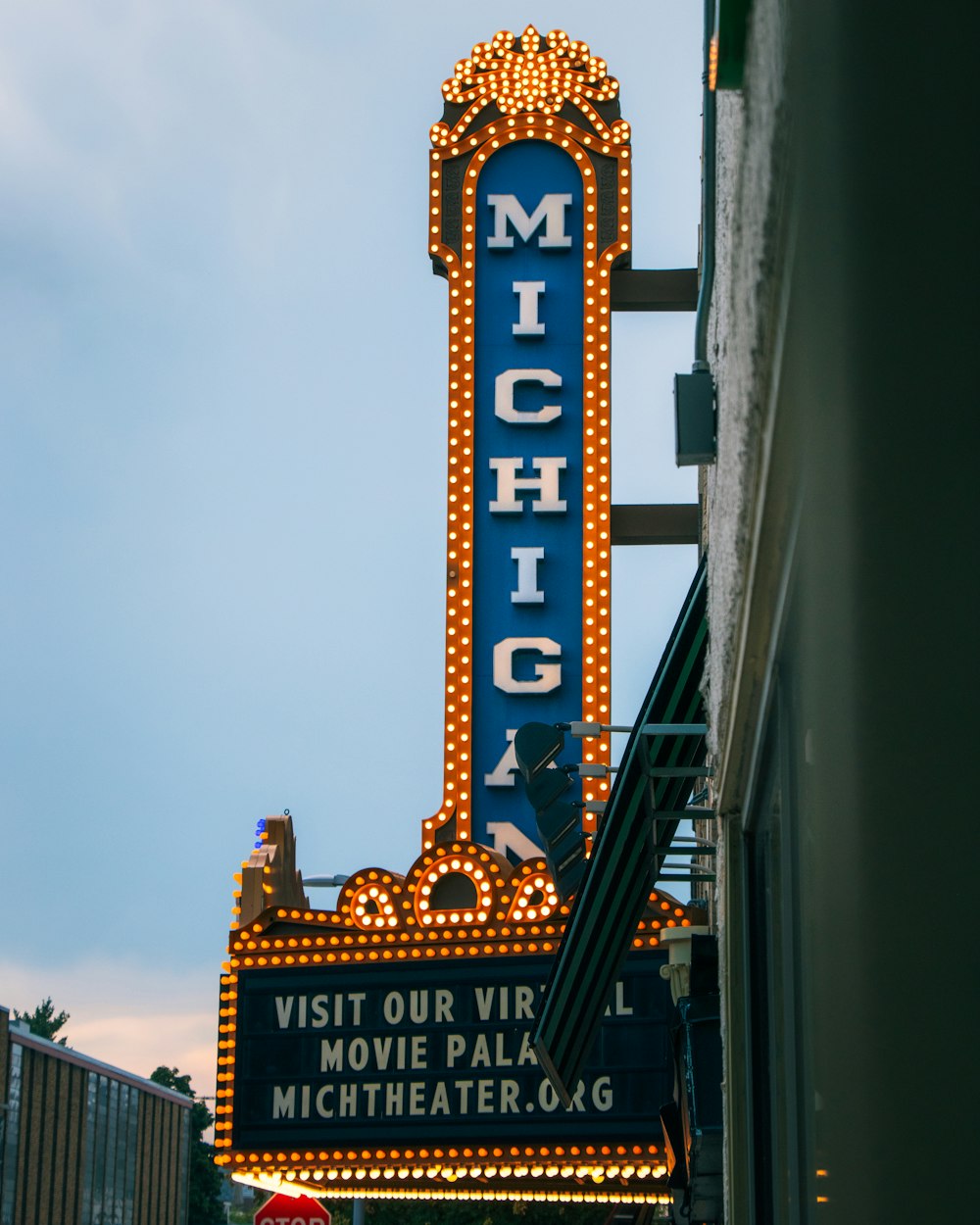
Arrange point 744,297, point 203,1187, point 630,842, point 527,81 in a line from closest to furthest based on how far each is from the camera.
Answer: point 744,297, point 630,842, point 527,81, point 203,1187

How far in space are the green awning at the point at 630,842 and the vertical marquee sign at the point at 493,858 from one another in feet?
7.76

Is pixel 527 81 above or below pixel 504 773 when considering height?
above

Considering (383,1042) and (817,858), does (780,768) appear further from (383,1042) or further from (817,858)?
(383,1042)

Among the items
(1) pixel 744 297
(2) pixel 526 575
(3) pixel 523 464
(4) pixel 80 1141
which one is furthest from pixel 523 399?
(4) pixel 80 1141

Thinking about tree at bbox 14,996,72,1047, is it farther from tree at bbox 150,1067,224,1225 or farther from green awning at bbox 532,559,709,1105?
green awning at bbox 532,559,709,1105

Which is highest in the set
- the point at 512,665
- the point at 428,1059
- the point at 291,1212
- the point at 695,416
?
the point at 512,665

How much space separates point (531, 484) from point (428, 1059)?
4619mm

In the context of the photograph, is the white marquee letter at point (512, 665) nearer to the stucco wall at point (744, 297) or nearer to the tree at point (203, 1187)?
the stucco wall at point (744, 297)

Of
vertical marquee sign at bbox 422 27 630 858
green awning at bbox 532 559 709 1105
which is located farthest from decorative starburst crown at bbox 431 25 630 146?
green awning at bbox 532 559 709 1105

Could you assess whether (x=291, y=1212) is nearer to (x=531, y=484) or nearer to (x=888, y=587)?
(x=531, y=484)

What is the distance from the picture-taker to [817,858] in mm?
1525

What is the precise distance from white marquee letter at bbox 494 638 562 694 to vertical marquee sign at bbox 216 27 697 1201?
0.02m

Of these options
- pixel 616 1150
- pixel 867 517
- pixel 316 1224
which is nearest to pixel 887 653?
pixel 867 517

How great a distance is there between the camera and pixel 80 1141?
1503 inches
